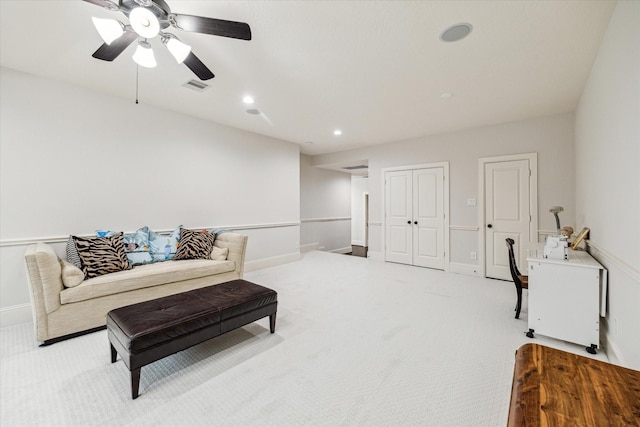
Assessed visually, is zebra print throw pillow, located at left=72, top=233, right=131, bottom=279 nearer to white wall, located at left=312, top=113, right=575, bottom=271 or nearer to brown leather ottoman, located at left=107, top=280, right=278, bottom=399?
brown leather ottoman, located at left=107, top=280, right=278, bottom=399

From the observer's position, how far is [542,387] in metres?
0.82

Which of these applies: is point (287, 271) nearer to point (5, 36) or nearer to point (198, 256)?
point (198, 256)

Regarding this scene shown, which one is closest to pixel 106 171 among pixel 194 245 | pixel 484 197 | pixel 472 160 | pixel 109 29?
pixel 194 245

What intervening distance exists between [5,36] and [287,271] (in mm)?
4267

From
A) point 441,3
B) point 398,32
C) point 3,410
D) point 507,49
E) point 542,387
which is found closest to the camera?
point 542,387

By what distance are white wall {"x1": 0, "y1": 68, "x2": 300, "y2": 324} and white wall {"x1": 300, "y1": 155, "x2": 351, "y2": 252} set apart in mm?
1833

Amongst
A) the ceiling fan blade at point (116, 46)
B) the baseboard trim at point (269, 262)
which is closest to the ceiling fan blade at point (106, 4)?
the ceiling fan blade at point (116, 46)

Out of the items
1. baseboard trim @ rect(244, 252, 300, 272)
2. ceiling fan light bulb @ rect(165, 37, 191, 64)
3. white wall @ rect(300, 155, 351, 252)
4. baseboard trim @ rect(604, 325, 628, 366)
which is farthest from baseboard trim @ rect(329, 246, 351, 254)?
ceiling fan light bulb @ rect(165, 37, 191, 64)

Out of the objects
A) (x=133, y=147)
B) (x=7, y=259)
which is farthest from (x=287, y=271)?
(x=7, y=259)

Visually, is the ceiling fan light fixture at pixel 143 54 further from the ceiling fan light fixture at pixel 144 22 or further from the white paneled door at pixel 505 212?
the white paneled door at pixel 505 212

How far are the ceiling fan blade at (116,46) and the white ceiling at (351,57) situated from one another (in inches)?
11.0

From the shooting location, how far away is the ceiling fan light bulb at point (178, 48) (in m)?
1.90

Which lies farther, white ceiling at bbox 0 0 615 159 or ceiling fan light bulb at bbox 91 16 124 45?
white ceiling at bbox 0 0 615 159

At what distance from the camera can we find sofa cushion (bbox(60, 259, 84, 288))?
250 centimetres
